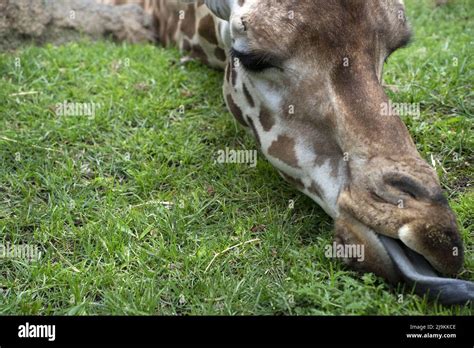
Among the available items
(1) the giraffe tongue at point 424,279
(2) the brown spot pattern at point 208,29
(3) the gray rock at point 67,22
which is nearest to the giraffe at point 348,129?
(1) the giraffe tongue at point 424,279

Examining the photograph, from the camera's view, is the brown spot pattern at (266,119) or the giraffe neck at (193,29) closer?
the brown spot pattern at (266,119)

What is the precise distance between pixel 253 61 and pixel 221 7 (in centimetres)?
63

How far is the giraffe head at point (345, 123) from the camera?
9.61 ft

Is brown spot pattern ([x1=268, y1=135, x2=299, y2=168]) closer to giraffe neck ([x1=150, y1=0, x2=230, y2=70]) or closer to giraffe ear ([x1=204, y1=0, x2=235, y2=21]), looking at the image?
giraffe ear ([x1=204, y1=0, x2=235, y2=21])

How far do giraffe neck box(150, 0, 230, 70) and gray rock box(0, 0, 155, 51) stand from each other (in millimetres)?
200

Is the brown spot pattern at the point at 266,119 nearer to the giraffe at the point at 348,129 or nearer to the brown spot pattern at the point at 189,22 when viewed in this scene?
the giraffe at the point at 348,129

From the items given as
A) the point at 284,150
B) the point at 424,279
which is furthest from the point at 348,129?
the point at 424,279

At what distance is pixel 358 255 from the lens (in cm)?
311

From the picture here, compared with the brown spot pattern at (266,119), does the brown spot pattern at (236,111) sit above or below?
below

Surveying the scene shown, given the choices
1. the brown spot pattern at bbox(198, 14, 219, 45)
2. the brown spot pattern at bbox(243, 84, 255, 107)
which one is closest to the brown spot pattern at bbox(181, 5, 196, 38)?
the brown spot pattern at bbox(198, 14, 219, 45)

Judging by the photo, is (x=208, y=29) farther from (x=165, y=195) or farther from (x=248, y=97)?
(x=165, y=195)

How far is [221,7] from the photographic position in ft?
13.3
